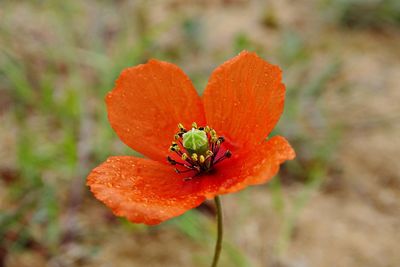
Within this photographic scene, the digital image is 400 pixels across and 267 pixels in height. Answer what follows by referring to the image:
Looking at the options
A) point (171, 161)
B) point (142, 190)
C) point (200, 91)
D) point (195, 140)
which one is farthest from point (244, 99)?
point (200, 91)

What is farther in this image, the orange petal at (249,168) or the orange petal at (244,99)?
Answer: the orange petal at (244,99)

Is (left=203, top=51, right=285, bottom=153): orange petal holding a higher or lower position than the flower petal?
higher

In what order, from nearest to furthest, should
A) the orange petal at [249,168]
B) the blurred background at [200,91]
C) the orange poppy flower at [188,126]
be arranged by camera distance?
the orange petal at [249,168]
the orange poppy flower at [188,126]
the blurred background at [200,91]

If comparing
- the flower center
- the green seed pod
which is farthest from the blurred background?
the green seed pod

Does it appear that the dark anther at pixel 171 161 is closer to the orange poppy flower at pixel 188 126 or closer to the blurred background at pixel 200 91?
the orange poppy flower at pixel 188 126

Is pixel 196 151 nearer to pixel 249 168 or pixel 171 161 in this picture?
pixel 171 161

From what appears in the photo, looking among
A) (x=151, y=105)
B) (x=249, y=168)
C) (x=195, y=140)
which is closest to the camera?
(x=249, y=168)

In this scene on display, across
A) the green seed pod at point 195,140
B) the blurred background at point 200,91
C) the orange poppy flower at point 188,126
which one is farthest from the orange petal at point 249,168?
the blurred background at point 200,91

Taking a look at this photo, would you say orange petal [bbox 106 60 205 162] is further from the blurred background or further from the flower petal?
the blurred background
